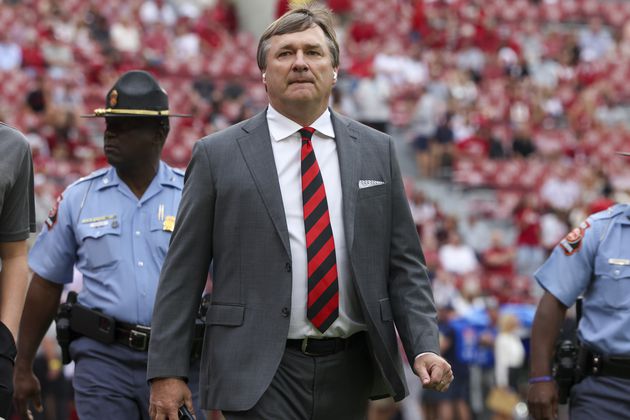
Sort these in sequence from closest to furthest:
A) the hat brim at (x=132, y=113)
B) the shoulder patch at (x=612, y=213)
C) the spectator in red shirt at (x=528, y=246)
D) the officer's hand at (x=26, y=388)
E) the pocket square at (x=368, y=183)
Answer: the pocket square at (x=368, y=183) → the shoulder patch at (x=612, y=213) → the officer's hand at (x=26, y=388) → the hat brim at (x=132, y=113) → the spectator in red shirt at (x=528, y=246)

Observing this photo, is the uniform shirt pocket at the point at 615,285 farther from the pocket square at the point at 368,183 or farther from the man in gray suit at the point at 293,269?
the pocket square at the point at 368,183

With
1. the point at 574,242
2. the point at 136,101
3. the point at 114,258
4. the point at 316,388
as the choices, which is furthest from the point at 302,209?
the point at 136,101

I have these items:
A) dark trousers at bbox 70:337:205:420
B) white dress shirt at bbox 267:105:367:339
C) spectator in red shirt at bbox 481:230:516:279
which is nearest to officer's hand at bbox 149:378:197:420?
white dress shirt at bbox 267:105:367:339

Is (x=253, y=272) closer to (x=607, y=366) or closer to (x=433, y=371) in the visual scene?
(x=433, y=371)

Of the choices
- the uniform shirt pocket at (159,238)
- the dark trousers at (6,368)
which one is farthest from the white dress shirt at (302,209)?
the uniform shirt pocket at (159,238)

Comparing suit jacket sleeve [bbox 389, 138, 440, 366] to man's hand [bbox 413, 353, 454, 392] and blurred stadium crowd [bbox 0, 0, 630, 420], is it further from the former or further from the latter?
blurred stadium crowd [bbox 0, 0, 630, 420]

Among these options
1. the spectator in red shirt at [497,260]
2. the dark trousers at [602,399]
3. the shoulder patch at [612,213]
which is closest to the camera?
the dark trousers at [602,399]

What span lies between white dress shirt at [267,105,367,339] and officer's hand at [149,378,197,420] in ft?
1.49

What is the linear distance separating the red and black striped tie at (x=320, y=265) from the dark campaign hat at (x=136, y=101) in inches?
82.8

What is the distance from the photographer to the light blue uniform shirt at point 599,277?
617cm

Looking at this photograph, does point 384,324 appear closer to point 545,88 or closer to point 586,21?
point 545,88

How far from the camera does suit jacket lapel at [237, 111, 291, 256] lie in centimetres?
488

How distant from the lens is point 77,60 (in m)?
19.2

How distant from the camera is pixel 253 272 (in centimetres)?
487
